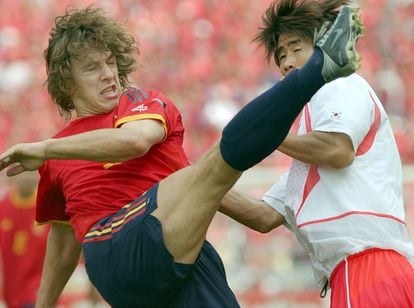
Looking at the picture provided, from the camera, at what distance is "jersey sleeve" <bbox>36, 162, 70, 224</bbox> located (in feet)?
13.7

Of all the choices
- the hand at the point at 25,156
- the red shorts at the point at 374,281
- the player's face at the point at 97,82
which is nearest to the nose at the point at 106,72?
the player's face at the point at 97,82

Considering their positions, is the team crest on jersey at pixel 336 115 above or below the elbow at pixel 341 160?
above

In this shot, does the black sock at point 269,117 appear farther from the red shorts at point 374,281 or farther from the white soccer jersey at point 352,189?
the red shorts at point 374,281

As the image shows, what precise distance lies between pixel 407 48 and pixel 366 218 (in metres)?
8.92

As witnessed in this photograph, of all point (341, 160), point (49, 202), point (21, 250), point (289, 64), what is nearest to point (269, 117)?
point (341, 160)

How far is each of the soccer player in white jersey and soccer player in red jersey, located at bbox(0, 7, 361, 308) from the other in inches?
18.9

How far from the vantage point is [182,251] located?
11.8 feet

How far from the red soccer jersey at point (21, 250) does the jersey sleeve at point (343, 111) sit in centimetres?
426

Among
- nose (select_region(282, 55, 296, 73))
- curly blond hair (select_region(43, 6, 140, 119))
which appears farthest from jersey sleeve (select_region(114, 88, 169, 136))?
nose (select_region(282, 55, 296, 73))

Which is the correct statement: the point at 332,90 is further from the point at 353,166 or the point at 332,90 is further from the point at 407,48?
the point at 407,48

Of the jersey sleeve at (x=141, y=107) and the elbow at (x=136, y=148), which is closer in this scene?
the elbow at (x=136, y=148)

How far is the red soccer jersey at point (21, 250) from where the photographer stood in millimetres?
7848

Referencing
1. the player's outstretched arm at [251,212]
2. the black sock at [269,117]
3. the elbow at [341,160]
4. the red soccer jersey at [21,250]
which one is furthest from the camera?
the red soccer jersey at [21,250]

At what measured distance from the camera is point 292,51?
4270mm
